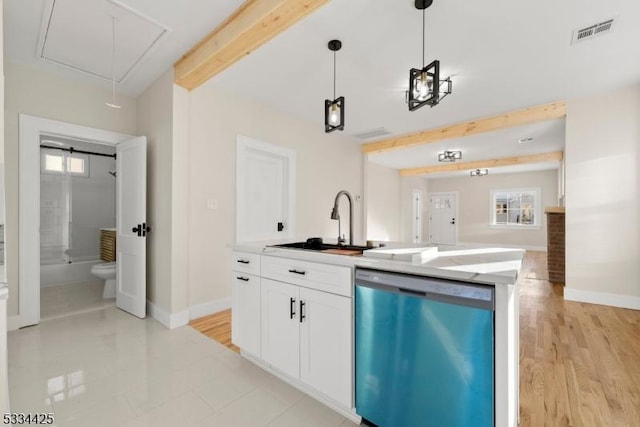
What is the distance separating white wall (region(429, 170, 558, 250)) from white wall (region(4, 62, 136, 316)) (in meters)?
9.74

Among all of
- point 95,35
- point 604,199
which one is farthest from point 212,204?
point 604,199

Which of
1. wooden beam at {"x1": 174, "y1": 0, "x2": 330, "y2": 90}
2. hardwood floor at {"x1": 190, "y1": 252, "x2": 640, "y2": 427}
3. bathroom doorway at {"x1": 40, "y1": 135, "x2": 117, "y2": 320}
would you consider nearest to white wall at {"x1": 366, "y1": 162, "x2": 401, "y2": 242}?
hardwood floor at {"x1": 190, "y1": 252, "x2": 640, "y2": 427}

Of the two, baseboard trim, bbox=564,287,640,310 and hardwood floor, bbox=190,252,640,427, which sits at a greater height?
baseboard trim, bbox=564,287,640,310

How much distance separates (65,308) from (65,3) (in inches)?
123

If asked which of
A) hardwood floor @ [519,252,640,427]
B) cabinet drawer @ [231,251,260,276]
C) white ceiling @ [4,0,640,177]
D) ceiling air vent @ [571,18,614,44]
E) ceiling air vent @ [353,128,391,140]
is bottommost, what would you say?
hardwood floor @ [519,252,640,427]

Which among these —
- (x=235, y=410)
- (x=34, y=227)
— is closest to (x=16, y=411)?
(x=235, y=410)

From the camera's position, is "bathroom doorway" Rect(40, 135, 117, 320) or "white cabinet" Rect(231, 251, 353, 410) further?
"bathroom doorway" Rect(40, 135, 117, 320)

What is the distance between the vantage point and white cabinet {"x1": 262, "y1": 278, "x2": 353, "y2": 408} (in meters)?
1.54

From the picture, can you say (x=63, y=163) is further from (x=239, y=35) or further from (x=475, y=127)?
(x=475, y=127)

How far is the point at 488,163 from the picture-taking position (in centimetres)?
723

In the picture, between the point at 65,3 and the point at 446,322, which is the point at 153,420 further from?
the point at 65,3

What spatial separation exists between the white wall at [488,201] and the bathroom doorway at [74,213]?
31.6ft

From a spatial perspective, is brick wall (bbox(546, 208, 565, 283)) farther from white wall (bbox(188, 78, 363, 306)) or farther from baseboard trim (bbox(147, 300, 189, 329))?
baseboard trim (bbox(147, 300, 189, 329))

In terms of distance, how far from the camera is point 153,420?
1.57 meters
